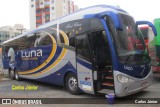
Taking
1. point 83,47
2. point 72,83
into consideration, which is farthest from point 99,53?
point 72,83

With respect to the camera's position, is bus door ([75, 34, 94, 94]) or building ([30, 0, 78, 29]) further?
building ([30, 0, 78, 29])

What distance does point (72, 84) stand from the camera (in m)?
10.2

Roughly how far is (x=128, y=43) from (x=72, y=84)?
3123mm

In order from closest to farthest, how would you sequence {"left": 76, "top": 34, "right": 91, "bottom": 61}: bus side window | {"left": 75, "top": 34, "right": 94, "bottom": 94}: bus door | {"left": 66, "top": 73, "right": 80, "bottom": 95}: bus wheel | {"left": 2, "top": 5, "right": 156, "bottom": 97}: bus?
{"left": 2, "top": 5, "right": 156, "bottom": 97}: bus → {"left": 75, "top": 34, "right": 94, "bottom": 94}: bus door → {"left": 76, "top": 34, "right": 91, "bottom": 61}: bus side window → {"left": 66, "top": 73, "right": 80, "bottom": 95}: bus wheel

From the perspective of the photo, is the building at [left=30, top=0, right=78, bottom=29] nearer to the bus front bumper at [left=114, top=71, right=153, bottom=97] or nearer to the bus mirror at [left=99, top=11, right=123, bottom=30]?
the bus mirror at [left=99, top=11, right=123, bottom=30]

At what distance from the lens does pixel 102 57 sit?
910 centimetres

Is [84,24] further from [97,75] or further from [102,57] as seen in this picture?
[97,75]

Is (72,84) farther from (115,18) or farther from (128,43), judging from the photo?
(115,18)

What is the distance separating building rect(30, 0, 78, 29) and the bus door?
81.1 m

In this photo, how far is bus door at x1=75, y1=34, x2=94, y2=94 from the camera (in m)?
9.01

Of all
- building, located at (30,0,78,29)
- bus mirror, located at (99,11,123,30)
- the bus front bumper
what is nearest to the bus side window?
bus mirror, located at (99,11,123,30)

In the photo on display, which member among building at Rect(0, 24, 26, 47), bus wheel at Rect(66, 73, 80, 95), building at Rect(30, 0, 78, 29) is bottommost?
bus wheel at Rect(66, 73, 80, 95)

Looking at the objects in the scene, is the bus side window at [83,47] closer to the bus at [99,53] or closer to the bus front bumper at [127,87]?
the bus at [99,53]

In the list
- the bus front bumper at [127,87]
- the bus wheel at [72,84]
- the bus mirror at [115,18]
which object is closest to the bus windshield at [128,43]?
the bus mirror at [115,18]
